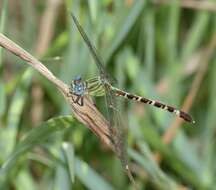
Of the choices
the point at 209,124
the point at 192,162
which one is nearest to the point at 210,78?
the point at 209,124

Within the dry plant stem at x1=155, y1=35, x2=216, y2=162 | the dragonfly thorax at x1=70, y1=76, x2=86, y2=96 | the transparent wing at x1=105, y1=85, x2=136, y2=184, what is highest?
the dry plant stem at x1=155, y1=35, x2=216, y2=162

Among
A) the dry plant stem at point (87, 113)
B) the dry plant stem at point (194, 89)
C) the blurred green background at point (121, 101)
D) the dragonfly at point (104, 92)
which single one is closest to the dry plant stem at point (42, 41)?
the blurred green background at point (121, 101)

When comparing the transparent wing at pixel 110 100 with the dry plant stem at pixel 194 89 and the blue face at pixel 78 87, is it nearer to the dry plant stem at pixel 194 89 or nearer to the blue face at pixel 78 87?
the blue face at pixel 78 87

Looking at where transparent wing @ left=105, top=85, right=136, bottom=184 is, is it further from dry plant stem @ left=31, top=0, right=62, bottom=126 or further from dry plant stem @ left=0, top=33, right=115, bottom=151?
dry plant stem @ left=31, top=0, right=62, bottom=126

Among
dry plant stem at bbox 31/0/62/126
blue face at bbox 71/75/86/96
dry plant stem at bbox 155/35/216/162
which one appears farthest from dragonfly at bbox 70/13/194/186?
dry plant stem at bbox 31/0/62/126

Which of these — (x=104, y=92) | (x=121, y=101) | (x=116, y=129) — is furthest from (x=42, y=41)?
(x=116, y=129)

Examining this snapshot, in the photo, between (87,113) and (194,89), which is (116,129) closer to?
(87,113)

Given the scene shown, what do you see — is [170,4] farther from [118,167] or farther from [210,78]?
[118,167]
